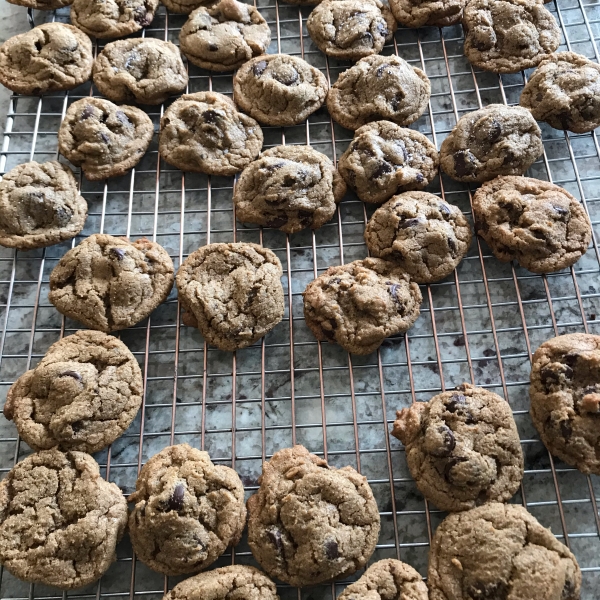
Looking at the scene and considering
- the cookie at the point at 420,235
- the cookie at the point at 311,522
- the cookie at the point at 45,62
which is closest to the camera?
A: the cookie at the point at 311,522

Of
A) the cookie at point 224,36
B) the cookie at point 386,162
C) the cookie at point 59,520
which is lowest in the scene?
the cookie at point 59,520

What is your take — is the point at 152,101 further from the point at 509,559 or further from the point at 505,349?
the point at 509,559

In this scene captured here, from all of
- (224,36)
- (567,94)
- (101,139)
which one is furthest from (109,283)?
(567,94)

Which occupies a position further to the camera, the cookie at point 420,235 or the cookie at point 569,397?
the cookie at point 420,235

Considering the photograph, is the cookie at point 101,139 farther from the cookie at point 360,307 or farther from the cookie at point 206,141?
the cookie at point 360,307

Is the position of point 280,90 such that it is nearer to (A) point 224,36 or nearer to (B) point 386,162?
(A) point 224,36

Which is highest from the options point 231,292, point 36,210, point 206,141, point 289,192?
point 206,141

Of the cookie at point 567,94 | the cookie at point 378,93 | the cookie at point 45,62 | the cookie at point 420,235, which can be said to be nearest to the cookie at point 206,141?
the cookie at point 378,93
